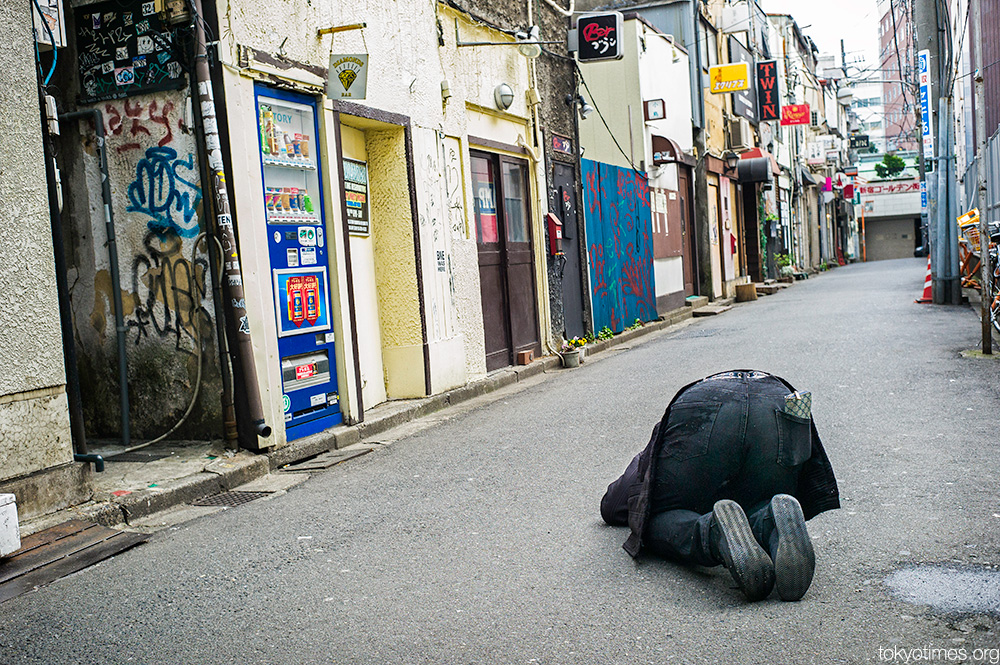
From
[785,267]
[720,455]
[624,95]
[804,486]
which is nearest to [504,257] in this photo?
[624,95]

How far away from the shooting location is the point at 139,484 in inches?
250

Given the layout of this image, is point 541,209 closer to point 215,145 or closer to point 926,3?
point 215,145

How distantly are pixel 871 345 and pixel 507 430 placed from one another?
6029 mm

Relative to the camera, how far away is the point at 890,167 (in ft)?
236

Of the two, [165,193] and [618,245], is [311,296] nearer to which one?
[165,193]

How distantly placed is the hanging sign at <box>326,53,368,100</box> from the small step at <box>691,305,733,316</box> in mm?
14097

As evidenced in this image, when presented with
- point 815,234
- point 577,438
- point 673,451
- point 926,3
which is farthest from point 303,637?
point 815,234

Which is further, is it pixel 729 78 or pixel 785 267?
pixel 785 267

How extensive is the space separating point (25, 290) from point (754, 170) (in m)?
27.2

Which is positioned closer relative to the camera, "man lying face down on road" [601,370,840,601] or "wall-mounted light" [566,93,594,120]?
"man lying face down on road" [601,370,840,601]

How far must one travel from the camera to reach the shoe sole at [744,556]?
3646 millimetres

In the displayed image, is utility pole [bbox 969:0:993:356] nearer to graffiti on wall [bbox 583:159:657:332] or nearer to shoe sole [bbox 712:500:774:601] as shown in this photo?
graffiti on wall [bbox 583:159:657:332]

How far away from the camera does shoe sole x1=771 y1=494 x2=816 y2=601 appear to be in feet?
11.9

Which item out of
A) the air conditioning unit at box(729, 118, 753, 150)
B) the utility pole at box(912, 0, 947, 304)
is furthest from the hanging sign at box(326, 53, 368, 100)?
the air conditioning unit at box(729, 118, 753, 150)
